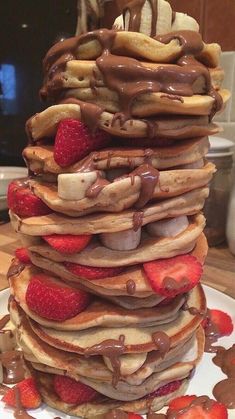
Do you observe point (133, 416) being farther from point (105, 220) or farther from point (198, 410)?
point (105, 220)

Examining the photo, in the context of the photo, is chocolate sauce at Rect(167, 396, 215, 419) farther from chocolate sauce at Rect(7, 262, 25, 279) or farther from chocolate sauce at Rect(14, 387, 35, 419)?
chocolate sauce at Rect(7, 262, 25, 279)

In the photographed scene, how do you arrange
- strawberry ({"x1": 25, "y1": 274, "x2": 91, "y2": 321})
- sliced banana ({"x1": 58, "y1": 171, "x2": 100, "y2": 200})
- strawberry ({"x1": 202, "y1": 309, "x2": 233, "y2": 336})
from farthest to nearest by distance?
strawberry ({"x1": 202, "y1": 309, "x2": 233, "y2": 336}), strawberry ({"x1": 25, "y1": 274, "x2": 91, "y2": 321}), sliced banana ({"x1": 58, "y1": 171, "x2": 100, "y2": 200})

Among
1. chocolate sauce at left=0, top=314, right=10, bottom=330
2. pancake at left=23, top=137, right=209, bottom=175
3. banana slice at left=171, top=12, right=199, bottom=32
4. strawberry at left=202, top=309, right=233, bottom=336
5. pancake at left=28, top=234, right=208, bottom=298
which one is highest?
banana slice at left=171, top=12, right=199, bottom=32

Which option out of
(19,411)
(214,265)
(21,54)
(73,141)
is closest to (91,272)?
(73,141)

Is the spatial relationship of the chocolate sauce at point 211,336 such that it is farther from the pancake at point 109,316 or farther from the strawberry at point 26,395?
the strawberry at point 26,395

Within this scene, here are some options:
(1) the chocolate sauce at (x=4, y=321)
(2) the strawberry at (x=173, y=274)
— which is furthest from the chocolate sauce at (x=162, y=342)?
(1) the chocolate sauce at (x=4, y=321)

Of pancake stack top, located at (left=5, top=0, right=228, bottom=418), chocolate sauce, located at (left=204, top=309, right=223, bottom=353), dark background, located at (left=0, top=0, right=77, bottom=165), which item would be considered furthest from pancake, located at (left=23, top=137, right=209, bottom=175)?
dark background, located at (left=0, top=0, right=77, bottom=165)

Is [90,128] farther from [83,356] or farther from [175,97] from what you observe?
[83,356]
